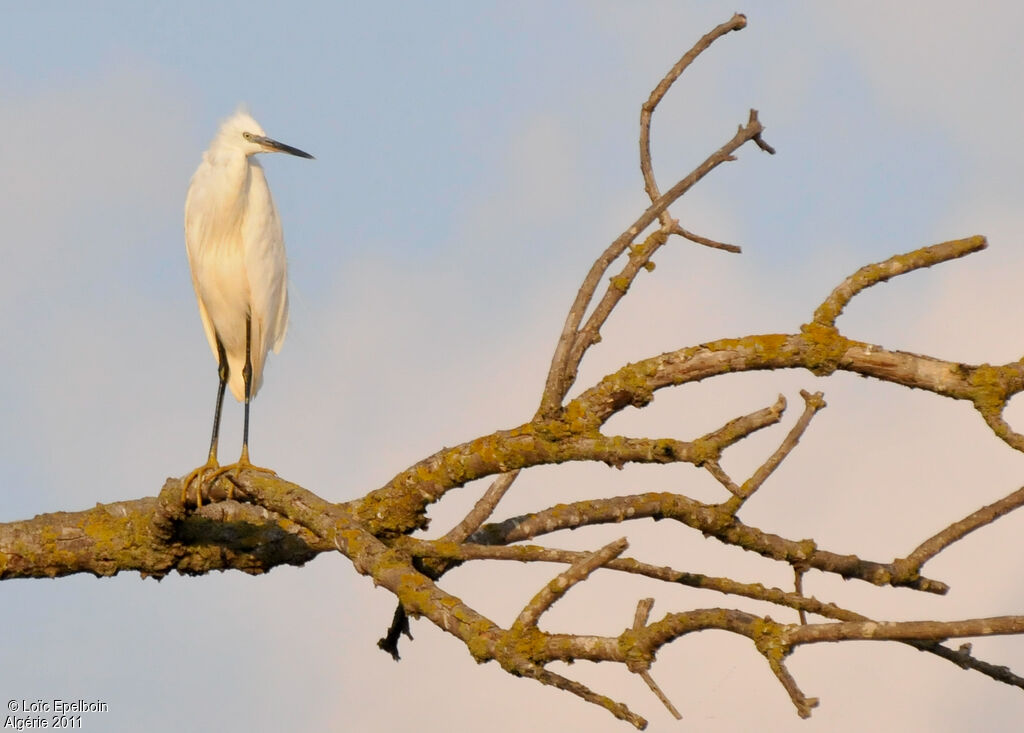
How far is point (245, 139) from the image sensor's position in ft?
25.7

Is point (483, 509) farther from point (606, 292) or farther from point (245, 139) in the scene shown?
point (245, 139)

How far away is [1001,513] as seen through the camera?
11.9 ft

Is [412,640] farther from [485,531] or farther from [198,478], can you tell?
[198,478]

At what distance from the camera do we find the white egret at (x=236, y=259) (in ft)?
24.8

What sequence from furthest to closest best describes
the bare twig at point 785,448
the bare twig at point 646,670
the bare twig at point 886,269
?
1. the bare twig at point 886,269
2. the bare twig at point 785,448
3. the bare twig at point 646,670

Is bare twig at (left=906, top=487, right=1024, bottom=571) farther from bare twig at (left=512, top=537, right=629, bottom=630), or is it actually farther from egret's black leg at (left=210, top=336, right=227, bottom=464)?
egret's black leg at (left=210, top=336, right=227, bottom=464)

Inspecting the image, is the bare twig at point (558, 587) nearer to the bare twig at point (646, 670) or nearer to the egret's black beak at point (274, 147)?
the bare twig at point (646, 670)

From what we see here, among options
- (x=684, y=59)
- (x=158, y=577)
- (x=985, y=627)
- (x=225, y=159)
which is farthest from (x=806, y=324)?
(x=225, y=159)

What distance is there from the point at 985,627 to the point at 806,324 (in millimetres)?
1438

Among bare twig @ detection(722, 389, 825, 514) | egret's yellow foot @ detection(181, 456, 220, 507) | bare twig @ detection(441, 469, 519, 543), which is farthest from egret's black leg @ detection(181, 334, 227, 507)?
bare twig @ detection(722, 389, 825, 514)

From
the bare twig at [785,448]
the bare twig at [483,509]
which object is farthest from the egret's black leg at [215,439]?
the bare twig at [785,448]

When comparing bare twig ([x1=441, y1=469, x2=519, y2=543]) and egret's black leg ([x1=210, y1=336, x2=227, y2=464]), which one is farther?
egret's black leg ([x1=210, y1=336, x2=227, y2=464])

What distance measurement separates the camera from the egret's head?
7805mm

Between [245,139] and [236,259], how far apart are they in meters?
0.82
